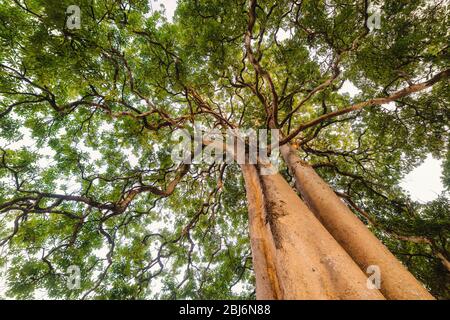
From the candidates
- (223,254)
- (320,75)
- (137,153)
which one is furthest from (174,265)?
(320,75)

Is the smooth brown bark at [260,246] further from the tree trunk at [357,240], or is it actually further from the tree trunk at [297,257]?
the tree trunk at [357,240]

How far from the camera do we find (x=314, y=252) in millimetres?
2061

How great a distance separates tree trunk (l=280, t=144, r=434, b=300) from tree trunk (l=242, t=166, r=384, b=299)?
388 mm

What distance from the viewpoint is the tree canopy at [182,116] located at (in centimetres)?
439

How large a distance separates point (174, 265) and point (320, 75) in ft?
24.1

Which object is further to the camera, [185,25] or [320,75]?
[320,75]

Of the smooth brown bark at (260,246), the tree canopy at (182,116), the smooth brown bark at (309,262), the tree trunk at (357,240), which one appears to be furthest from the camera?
the tree canopy at (182,116)

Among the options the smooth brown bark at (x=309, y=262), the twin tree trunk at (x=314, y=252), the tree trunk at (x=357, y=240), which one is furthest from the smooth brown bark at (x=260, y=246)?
the tree trunk at (x=357, y=240)

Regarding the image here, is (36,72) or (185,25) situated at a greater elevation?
(185,25)

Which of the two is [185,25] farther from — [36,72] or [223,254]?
[223,254]

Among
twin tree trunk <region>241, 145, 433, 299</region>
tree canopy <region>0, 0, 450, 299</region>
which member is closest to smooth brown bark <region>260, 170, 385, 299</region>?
twin tree trunk <region>241, 145, 433, 299</region>

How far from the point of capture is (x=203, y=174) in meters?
7.45

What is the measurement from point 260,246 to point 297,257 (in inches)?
37.6

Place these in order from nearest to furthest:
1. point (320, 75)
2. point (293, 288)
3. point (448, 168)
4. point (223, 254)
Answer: point (293, 288)
point (320, 75)
point (223, 254)
point (448, 168)
